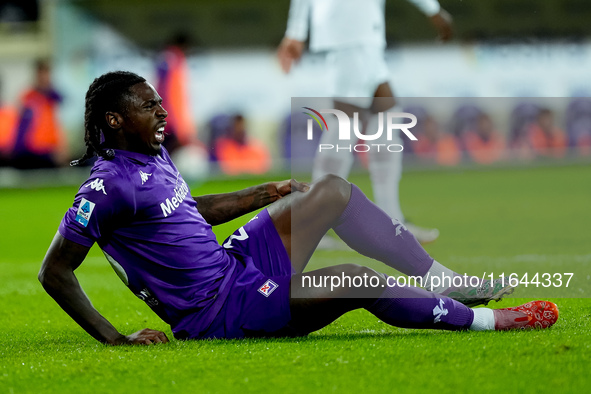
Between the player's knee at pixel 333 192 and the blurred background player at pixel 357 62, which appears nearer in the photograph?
the player's knee at pixel 333 192

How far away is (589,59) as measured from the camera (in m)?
21.0

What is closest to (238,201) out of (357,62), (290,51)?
(290,51)

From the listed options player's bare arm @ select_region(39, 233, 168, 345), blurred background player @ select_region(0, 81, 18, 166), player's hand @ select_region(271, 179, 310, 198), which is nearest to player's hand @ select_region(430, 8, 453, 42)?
player's hand @ select_region(271, 179, 310, 198)

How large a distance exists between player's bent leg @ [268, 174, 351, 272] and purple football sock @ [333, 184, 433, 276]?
1.9 inches

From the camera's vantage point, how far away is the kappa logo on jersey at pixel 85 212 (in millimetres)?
3080

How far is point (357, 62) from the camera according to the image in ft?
21.0

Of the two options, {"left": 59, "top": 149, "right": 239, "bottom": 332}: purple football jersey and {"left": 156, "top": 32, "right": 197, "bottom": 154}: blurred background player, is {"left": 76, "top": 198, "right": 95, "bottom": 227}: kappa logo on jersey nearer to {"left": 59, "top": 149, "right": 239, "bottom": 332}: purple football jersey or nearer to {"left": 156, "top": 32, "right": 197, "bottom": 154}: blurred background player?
{"left": 59, "top": 149, "right": 239, "bottom": 332}: purple football jersey

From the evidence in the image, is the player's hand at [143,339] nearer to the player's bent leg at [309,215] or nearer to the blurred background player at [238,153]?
the player's bent leg at [309,215]

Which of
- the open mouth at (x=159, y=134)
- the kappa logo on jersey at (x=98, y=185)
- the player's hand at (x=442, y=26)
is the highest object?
the player's hand at (x=442, y=26)

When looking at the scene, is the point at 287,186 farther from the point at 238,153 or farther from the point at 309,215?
the point at 238,153

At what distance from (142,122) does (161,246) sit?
0.47 meters

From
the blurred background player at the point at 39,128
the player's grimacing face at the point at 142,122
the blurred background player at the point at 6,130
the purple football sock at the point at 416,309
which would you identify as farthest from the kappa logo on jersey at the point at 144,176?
the blurred background player at the point at 6,130

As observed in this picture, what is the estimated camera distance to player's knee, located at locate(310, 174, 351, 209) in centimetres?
354

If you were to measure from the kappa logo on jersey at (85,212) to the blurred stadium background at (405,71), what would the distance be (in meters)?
14.7
